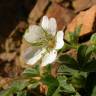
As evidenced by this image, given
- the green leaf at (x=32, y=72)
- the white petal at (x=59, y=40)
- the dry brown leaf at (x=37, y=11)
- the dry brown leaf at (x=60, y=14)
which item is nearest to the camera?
the white petal at (x=59, y=40)

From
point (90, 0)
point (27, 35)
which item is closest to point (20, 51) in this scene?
point (90, 0)

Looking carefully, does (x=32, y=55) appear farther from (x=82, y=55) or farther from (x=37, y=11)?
(x=37, y=11)

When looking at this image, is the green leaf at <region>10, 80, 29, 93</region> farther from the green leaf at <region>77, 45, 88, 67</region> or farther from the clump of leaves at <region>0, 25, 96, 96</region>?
the green leaf at <region>77, 45, 88, 67</region>

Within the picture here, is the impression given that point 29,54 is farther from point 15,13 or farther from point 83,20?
point 15,13

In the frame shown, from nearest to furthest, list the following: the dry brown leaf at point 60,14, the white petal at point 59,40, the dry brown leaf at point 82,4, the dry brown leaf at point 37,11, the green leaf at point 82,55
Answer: the white petal at point 59,40
the green leaf at point 82,55
the dry brown leaf at point 82,4
the dry brown leaf at point 60,14
the dry brown leaf at point 37,11

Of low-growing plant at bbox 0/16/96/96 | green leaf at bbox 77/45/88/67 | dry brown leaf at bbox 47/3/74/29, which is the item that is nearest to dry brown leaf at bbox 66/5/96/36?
dry brown leaf at bbox 47/3/74/29

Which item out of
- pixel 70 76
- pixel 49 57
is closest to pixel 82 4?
pixel 70 76

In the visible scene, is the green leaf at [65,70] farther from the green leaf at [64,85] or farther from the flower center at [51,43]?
the flower center at [51,43]

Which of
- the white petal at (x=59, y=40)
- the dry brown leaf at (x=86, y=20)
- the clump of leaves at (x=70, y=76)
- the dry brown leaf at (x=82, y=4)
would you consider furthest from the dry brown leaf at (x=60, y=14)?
the white petal at (x=59, y=40)

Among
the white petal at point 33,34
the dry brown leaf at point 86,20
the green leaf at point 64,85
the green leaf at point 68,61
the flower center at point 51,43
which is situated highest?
the dry brown leaf at point 86,20
